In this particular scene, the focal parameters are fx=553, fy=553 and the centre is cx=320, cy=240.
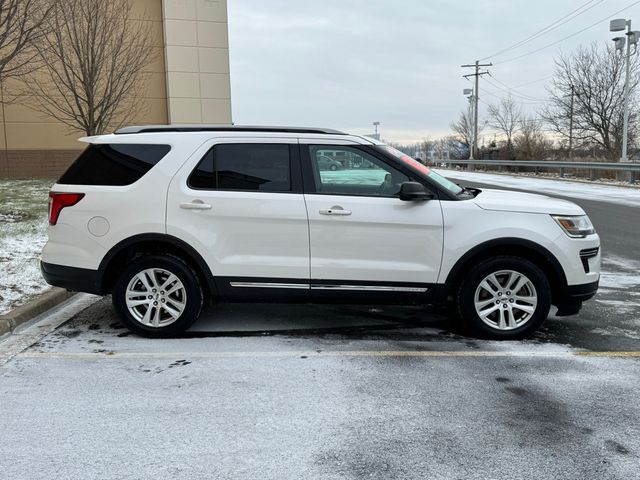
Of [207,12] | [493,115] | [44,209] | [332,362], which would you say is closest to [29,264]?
[332,362]

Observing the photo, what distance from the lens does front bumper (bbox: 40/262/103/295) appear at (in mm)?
4957

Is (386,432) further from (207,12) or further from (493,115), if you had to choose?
(493,115)

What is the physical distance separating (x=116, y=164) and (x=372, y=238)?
2397 mm

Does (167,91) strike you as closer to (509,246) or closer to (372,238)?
(372,238)

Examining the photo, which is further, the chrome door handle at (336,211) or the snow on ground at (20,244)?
the snow on ground at (20,244)

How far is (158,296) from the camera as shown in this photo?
495 centimetres

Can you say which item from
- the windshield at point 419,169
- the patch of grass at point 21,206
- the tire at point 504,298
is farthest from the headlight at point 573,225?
the patch of grass at point 21,206

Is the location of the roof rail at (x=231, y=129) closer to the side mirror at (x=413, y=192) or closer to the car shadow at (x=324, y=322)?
the side mirror at (x=413, y=192)

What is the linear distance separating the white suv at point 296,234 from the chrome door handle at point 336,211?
0.04ft

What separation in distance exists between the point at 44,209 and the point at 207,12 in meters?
12.3

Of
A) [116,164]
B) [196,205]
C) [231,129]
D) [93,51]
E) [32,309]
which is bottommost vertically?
[32,309]

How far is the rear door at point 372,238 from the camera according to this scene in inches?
188

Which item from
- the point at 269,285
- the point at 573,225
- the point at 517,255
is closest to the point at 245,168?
the point at 269,285

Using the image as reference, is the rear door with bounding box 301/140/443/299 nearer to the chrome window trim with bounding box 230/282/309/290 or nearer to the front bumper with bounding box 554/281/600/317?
the chrome window trim with bounding box 230/282/309/290
